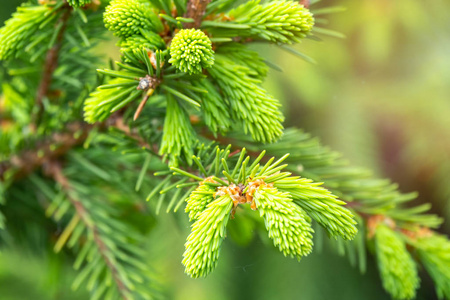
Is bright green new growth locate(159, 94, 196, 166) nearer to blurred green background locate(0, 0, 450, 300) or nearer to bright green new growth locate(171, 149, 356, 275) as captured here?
bright green new growth locate(171, 149, 356, 275)

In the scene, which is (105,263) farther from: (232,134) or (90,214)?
(232,134)

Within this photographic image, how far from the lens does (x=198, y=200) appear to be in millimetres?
393

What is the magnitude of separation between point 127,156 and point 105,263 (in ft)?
0.55

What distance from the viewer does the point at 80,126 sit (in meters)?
0.62

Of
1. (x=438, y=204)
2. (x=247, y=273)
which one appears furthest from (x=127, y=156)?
(x=438, y=204)

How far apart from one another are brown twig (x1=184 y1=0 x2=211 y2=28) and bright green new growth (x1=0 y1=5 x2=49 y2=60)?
163 millimetres

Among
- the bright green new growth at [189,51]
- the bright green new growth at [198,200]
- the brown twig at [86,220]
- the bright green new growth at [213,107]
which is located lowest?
the brown twig at [86,220]

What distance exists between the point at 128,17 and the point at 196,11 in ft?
0.25

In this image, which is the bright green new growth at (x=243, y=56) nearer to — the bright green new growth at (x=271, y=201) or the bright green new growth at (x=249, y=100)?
the bright green new growth at (x=249, y=100)

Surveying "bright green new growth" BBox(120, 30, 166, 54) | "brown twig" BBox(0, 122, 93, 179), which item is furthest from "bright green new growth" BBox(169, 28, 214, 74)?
"brown twig" BBox(0, 122, 93, 179)

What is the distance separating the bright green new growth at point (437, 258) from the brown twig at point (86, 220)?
418 mm

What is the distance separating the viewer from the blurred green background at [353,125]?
1.07 m

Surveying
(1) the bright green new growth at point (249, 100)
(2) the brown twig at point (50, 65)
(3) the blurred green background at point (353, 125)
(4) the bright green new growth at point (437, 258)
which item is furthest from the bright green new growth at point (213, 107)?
(3) the blurred green background at point (353, 125)

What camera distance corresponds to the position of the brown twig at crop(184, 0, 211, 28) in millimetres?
438
